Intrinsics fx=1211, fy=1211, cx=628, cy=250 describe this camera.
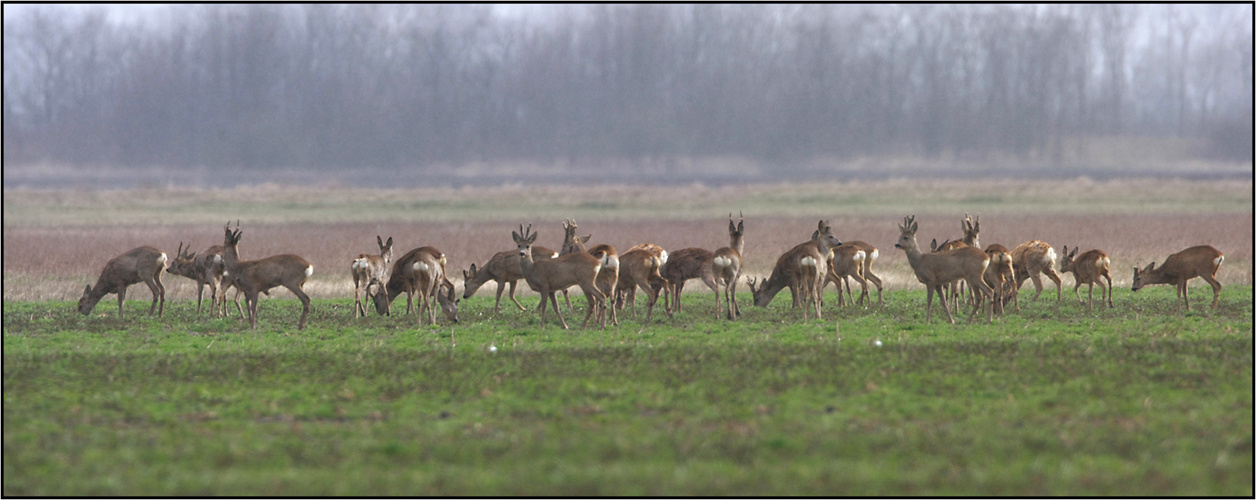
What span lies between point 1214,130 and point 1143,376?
→ 3690 inches

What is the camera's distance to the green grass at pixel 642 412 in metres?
8.02

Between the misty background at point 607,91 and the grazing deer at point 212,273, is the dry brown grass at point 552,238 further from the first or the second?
the misty background at point 607,91

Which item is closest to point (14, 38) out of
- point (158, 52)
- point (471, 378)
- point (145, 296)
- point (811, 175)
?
point (158, 52)

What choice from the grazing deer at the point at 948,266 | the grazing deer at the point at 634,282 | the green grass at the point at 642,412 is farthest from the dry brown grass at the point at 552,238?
the green grass at the point at 642,412

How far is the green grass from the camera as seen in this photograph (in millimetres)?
8023

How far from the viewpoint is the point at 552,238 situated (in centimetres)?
3984

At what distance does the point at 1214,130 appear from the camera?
95125 millimetres

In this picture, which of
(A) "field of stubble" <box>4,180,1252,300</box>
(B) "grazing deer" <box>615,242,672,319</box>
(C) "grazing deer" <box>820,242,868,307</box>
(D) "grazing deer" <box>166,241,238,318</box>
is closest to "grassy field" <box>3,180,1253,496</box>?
(D) "grazing deer" <box>166,241,238,318</box>

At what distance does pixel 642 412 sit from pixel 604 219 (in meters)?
39.1

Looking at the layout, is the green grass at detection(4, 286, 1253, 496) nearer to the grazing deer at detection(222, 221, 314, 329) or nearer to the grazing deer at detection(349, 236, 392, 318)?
the grazing deer at detection(222, 221, 314, 329)

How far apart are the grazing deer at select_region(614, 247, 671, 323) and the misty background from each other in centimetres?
6992

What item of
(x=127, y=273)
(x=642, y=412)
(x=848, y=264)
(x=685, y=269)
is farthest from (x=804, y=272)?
(x=127, y=273)

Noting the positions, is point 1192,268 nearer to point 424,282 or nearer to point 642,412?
point 424,282

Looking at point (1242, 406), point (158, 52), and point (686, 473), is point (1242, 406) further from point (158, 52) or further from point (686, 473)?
point (158, 52)
